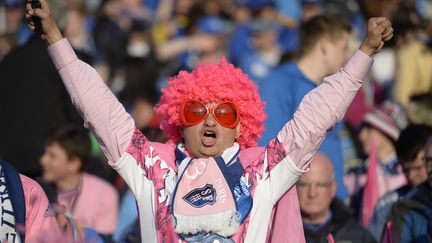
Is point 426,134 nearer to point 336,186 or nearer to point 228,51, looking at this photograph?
point 336,186

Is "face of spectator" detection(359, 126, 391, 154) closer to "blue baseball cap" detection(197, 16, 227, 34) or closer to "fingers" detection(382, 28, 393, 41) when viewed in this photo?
"fingers" detection(382, 28, 393, 41)

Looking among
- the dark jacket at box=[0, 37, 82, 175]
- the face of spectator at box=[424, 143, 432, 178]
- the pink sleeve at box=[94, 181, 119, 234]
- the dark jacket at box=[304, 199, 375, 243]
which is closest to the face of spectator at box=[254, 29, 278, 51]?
the dark jacket at box=[0, 37, 82, 175]

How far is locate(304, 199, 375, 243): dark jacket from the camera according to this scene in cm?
798

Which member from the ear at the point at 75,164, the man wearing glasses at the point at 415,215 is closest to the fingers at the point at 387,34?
the man wearing glasses at the point at 415,215

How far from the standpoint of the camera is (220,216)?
5387 mm

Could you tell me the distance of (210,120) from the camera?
223 inches

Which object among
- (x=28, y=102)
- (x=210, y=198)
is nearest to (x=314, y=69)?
(x=28, y=102)

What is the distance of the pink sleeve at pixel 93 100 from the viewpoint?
18.3 feet

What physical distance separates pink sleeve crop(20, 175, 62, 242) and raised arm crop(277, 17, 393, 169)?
1.17 meters

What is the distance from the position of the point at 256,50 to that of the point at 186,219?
9321 mm

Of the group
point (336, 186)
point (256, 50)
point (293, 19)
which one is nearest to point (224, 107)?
point (336, 186)

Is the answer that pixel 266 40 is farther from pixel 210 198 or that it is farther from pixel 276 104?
pixel 210 198

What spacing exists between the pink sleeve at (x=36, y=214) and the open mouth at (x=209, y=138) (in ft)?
2.55

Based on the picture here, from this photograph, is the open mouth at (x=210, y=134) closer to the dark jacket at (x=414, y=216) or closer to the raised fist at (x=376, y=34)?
the raised fist at (x=376, y=34)
